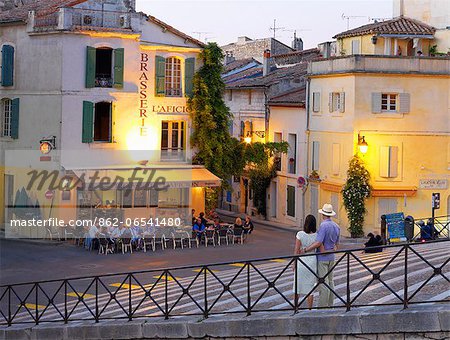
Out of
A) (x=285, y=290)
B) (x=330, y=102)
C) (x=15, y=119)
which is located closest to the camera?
(x=285, y=290)

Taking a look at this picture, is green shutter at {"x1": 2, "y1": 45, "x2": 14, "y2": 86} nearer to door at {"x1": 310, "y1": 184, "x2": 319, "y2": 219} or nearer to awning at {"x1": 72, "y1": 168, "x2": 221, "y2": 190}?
awning at {"x1": 72, "y1": 168, "x2": 221, "y2": 190}

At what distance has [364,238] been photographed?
36.6m

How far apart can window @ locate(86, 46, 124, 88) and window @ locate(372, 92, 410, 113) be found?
1022cm

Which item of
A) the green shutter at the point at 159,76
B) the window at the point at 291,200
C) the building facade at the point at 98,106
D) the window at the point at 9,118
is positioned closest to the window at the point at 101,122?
the building facade at the point at 98,106

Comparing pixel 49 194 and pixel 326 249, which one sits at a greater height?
pixel 326 249

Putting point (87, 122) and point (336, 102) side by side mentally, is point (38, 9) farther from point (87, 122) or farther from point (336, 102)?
point (336, 102)

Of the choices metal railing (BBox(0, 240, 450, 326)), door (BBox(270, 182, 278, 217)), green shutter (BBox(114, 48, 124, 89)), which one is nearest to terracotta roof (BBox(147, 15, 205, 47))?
green shutter (BBox(114, 48, 124, 89))

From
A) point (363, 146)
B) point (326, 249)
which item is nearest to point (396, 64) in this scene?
point (363, 146)

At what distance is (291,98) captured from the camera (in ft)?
142

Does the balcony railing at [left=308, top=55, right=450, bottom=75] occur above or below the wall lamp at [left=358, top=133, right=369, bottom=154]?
above

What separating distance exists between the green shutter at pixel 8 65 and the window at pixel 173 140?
252 inches

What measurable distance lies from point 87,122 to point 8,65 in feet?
14.4

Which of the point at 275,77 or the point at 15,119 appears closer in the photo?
the point at 15,119

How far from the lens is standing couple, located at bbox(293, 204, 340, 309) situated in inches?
484
